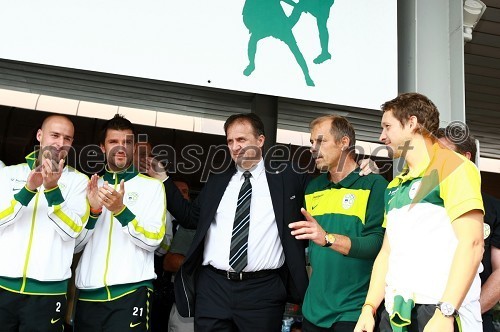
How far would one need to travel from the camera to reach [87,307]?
2.71 metres

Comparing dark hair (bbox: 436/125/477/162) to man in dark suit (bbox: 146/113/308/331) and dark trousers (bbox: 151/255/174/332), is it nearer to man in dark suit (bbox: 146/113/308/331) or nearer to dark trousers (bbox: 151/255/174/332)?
man in dark suit (bbox: 146/113/308/331)

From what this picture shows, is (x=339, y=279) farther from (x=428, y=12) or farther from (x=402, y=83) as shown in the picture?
(x=428, y=12)

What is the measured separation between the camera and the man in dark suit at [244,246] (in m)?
2.69

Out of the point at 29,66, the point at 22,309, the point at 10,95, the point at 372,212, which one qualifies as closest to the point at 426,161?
the point at 372,212

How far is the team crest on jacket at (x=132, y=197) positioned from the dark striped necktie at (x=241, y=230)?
0.58 metres

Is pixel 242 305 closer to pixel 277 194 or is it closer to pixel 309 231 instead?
pixel 277 194

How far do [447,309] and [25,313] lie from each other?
6.26 ft

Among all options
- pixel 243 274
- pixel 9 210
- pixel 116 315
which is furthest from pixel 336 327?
pixel 9 210

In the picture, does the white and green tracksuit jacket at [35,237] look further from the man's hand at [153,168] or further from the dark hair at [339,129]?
the dark hair at [339,129]

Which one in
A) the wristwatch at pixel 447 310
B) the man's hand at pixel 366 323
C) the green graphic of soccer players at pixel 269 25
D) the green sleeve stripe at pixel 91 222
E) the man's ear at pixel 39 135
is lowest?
the man's hand at pixel 366 323

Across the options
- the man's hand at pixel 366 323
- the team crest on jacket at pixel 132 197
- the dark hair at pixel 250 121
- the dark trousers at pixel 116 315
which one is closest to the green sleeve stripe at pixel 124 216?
the team crest on jacket at pixel 132 197

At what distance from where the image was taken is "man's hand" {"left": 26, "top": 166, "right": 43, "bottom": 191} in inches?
98.3

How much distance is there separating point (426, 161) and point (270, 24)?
1531 millimetres

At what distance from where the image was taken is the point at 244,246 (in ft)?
8.92
